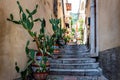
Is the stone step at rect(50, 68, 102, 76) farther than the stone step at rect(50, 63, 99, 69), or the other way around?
the stone step at rect(50, 63, 99, 69)

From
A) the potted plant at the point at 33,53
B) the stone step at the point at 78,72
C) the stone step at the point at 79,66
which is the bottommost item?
the stone step at the point at 78,72

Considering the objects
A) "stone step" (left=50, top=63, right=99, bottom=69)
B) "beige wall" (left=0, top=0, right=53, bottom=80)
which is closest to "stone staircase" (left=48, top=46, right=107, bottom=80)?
"stone step" (left=50, top=63, right=99, bottom=69)

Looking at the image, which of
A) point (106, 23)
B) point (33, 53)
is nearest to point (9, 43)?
point (33, 53)

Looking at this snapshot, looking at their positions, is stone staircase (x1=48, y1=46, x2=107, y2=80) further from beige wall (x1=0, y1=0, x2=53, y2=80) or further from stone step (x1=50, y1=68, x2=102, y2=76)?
beige wall (x1=0, y1=0, x2=53, y2=80)

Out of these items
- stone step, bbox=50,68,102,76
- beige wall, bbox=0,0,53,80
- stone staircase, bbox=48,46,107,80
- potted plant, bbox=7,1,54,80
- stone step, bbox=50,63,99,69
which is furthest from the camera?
stone step, bbox=50,63,99,69

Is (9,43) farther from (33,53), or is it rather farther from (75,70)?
(75,70)

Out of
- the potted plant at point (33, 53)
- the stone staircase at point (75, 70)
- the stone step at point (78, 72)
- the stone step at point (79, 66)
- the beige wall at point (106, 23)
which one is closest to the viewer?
the potted plant at point (33, 53)

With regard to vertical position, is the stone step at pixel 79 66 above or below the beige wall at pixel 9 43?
below

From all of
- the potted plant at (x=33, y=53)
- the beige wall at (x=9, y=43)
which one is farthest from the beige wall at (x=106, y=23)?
the beige wall at (x=9, y=43)

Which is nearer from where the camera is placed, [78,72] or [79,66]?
[78,72]

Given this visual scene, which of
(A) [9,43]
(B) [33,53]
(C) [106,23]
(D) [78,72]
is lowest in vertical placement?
(D) [78,72]

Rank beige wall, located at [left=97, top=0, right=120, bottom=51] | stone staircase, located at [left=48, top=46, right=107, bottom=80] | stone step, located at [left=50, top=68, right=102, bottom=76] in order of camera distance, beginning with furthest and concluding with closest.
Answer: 1. stone step, located at [left=50, top=68, right=102, bottom=76]
2. stone staircase, located at [left=48, top=46, right=107, bottom=80]
3. beige wall, located at [left=97, top=0, right=120, bottom=51]

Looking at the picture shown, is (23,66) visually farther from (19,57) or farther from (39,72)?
(39,72)

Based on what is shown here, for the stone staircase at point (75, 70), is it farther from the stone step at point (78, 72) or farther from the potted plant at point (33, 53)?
the potted plant at point (33, 53)
